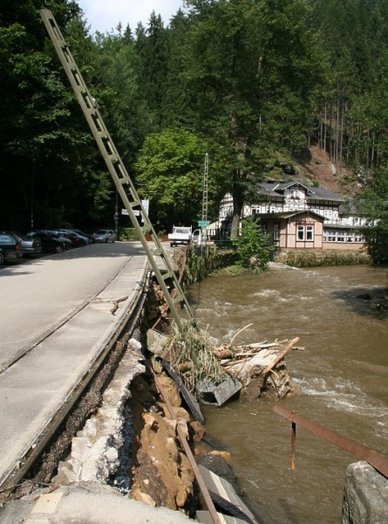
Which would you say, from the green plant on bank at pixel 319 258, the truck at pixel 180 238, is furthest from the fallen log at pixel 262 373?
the truck at pixel 180 238

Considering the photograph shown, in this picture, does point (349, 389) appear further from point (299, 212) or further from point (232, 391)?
point (299, 212)

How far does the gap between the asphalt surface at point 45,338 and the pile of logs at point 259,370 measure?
2.60m

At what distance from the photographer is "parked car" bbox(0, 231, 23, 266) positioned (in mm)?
22891

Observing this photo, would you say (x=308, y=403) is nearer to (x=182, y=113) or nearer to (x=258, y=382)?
(x=258, y=382)

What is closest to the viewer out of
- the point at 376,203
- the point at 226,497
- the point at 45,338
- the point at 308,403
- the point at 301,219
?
the point at 226,497

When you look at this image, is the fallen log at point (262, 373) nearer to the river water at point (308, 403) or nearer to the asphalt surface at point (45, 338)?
the river water at point (308, 403)

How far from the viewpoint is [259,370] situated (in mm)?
10523

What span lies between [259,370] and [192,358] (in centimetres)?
164

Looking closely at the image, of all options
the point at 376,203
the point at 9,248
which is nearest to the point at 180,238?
the point at 9,248

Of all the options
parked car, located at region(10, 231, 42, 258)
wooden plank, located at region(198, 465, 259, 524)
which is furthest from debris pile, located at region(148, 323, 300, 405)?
parked car, located at region(10, 231, 42, 258)

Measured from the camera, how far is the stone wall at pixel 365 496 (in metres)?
4.00

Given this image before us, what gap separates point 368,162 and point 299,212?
3366cm

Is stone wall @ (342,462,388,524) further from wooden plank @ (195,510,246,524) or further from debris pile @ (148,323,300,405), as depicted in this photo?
debris pile @ (148,323,300,405)

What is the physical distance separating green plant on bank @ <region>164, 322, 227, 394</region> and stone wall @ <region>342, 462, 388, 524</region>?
219 inches
